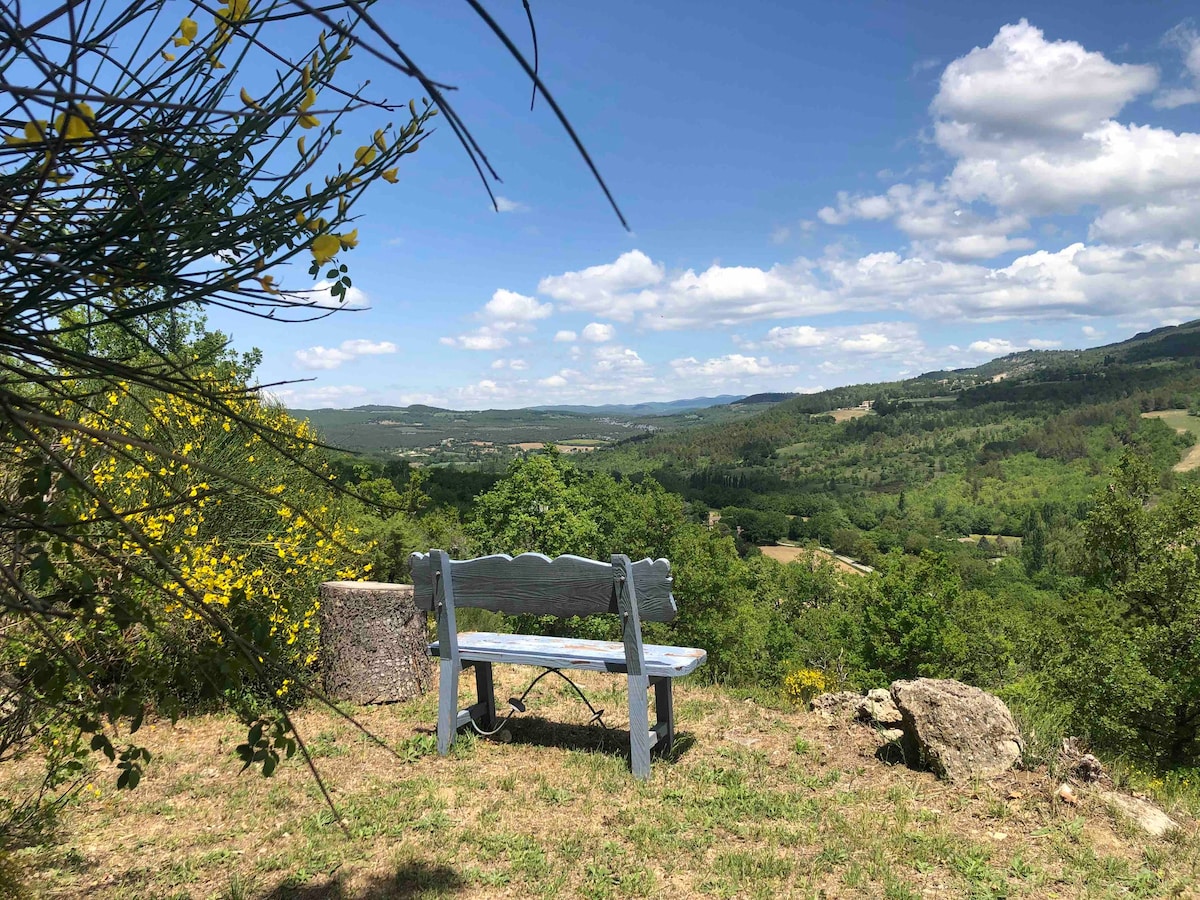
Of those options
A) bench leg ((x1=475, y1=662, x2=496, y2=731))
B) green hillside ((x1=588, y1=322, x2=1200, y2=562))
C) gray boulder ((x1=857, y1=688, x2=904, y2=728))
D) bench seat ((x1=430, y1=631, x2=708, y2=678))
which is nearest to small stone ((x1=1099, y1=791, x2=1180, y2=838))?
gray boulder ((x1=857, y1=688, x2=904, y2=728))

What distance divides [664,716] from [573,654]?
0.79m

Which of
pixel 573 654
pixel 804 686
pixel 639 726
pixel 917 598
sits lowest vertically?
pixel 917 598

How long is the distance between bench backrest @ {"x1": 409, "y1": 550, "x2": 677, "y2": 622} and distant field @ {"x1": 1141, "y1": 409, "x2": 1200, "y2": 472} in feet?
379

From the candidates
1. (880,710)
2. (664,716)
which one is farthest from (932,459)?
(664,716)

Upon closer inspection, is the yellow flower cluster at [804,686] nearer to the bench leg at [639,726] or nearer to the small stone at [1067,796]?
the bench leg at [639,726]

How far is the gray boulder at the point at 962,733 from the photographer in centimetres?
450

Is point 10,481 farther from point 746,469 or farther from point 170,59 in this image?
point 746,469

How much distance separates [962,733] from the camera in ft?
15.0

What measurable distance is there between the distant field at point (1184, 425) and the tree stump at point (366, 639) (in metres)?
116

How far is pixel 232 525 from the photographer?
21.4 ft

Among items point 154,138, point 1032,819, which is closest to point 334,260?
point 154,138

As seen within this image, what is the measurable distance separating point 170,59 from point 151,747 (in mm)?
5220

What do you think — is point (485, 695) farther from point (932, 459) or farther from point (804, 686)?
point (932, 459)

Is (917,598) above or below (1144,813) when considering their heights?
below
